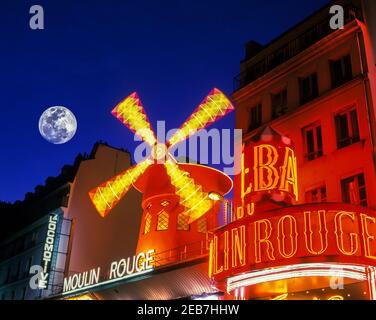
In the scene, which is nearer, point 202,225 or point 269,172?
point 269,172

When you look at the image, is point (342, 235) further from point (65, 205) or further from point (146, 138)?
point (65, 205)

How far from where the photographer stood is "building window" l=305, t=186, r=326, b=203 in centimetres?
955

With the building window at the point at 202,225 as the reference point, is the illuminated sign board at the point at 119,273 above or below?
below

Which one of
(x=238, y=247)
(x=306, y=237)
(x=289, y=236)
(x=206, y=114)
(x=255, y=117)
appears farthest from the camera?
(x=206, y=114)

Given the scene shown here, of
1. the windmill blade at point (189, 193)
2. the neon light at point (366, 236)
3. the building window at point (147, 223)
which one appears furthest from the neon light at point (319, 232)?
the building window at point (147, 223)

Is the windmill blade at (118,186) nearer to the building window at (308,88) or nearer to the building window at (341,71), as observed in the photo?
the building window at (308,88)

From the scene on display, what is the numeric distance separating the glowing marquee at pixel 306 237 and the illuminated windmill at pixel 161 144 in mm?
4044

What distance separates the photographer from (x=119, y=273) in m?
13.3

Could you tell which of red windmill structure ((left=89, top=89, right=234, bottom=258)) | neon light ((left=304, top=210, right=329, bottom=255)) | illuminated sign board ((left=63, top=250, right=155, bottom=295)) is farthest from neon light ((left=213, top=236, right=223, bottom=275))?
red windmill structure ((left=89, top=89, right=234, bottom=258))

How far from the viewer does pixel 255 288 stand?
8836 mm

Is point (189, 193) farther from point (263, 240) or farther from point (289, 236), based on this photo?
point (289, 236)

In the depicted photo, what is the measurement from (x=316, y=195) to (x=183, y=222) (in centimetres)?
485

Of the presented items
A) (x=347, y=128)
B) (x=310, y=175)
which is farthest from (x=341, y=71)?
(x=310, y=175)

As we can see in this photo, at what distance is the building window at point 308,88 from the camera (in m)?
10.6
